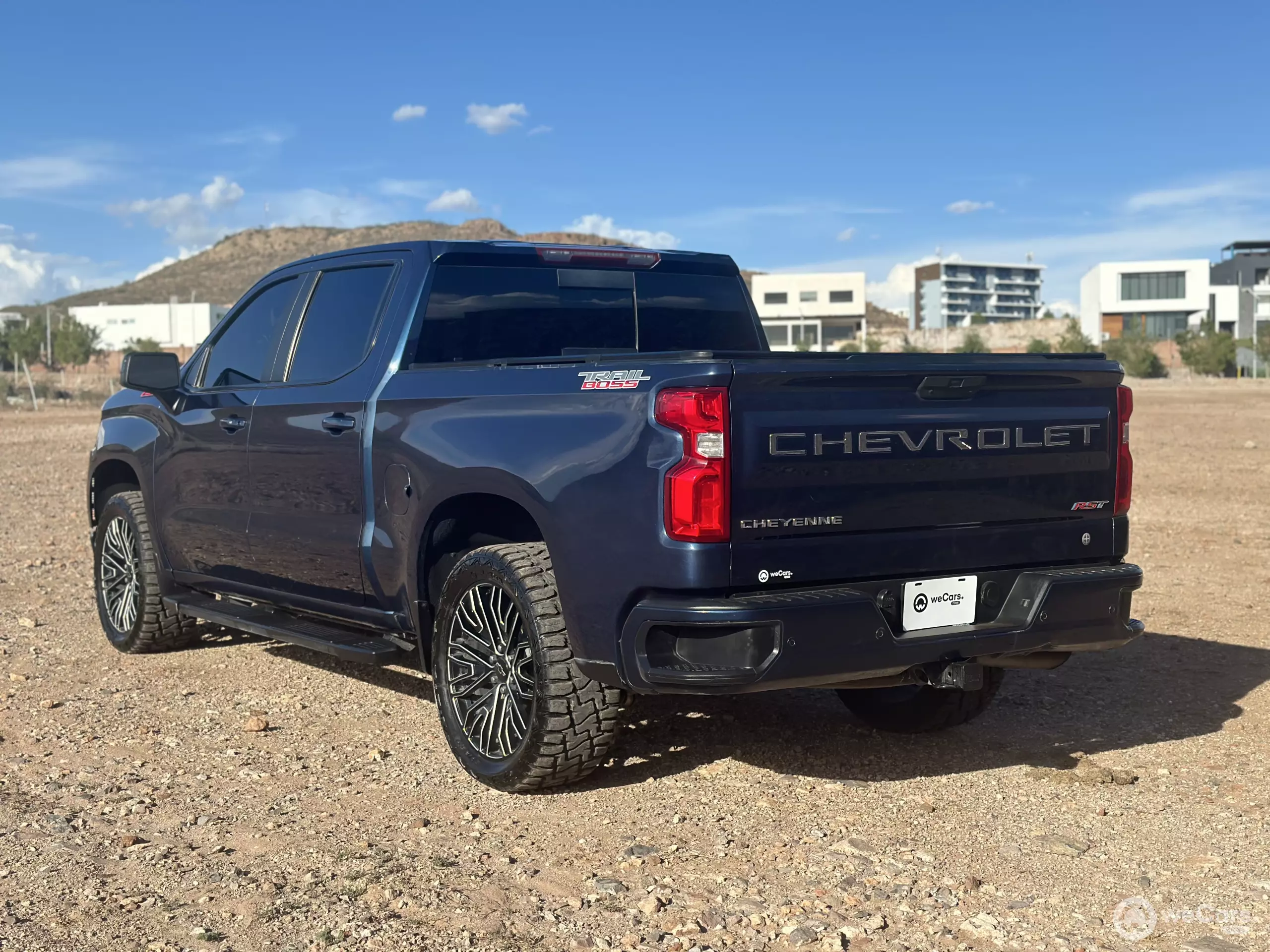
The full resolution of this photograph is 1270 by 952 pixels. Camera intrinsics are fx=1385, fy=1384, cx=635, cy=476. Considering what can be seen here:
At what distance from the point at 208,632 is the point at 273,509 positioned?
6.82 ft

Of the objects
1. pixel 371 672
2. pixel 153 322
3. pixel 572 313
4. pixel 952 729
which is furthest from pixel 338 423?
pixel 153 322

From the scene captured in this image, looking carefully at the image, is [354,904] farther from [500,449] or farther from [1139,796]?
[1139,796]

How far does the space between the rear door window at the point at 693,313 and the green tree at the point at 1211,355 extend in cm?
8810

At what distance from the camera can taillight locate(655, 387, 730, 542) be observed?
399cm

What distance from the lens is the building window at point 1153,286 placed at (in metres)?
122

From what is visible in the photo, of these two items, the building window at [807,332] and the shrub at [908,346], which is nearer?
the shrub at [908,346]

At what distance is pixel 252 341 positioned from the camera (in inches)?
255

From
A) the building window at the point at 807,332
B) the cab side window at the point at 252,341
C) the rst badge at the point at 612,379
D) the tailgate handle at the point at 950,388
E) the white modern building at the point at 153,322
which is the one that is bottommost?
the tailgate handle at the point at 950,388

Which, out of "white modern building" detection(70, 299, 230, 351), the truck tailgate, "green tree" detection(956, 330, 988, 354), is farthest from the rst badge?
"white modern building" detection(70, 299, 230, 351)

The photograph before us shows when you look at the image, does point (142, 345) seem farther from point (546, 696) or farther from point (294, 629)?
point (546, 696)

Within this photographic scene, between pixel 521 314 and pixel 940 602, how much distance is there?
2183 mm

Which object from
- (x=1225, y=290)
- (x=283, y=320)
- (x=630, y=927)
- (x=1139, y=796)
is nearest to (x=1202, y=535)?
(x=1139, y=796)

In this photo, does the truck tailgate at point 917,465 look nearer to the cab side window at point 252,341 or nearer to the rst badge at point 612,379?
the rst badge at point 612,379

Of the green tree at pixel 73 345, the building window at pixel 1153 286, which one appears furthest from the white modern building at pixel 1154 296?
the green tree at pixel 73 345
